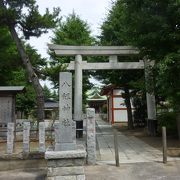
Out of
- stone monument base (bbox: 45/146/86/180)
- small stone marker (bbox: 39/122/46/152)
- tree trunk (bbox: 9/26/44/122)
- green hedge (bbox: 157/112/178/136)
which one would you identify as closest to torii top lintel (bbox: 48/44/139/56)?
tree trunk (bbox: 9/26/44/122)

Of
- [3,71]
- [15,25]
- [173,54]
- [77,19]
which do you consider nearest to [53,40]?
[77,19]

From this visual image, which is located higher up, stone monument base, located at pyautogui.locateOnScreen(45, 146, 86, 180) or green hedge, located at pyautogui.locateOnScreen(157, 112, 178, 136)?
green hedge, located at pyautogui.locateOnScreen(157, 112, 178, 136)

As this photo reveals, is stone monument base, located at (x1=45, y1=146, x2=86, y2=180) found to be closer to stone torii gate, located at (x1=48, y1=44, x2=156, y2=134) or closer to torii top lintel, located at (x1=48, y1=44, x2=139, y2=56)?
stone torii gate, located at (x1=48, y1=44, x2=156, y2=134)

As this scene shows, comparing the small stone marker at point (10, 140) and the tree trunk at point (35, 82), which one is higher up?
the tree trunk at point (35, 82)

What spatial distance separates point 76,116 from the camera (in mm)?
17891

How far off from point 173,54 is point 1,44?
41.0ft

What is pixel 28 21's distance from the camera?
16.5 meters

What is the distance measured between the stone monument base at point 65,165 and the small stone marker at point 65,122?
0.36m

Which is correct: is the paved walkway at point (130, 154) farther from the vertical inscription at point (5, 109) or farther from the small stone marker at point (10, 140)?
the vertical inscription at point (5, 109)

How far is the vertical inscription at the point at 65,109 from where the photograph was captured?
28.1 feet

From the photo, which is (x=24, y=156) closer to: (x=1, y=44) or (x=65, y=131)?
(x=65, y=131)

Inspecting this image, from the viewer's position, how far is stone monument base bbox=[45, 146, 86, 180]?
26.7 ft

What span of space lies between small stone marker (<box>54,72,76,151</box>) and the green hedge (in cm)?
1111

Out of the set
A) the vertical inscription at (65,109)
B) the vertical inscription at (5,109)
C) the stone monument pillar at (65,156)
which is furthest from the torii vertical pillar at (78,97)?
the stone monument pillar at (65,156)
